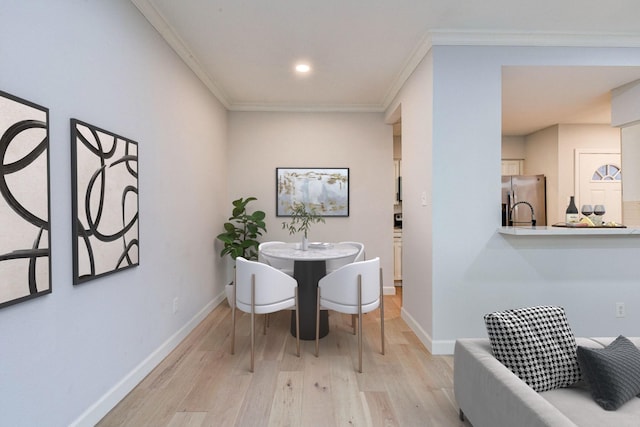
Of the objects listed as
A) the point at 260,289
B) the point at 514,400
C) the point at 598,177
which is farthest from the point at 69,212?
the point at 598,177

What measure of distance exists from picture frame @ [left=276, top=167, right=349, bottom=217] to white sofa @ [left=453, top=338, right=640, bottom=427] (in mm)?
3110

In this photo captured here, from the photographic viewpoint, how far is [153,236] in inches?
100

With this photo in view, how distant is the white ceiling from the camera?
2389 mm

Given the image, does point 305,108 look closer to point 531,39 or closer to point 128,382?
point 531,39

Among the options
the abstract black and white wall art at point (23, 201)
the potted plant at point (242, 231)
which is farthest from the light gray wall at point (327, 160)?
the abstract black and white wall art at point (23, 201)

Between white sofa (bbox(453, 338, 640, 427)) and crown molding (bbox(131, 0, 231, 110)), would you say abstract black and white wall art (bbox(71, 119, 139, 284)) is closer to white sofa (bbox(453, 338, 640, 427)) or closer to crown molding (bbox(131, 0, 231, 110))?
crown molding (bbox(131, 0, 231, 110))

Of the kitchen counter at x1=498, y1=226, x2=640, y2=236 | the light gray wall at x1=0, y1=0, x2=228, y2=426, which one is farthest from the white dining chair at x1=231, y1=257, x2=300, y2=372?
the kitchen counter at x1=498, y1=226, x2=640, y2=236

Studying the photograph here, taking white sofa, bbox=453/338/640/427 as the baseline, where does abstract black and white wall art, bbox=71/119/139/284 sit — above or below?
above

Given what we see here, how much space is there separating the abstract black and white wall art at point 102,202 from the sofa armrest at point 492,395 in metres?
2.03

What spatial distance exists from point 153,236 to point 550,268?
10.4 feet

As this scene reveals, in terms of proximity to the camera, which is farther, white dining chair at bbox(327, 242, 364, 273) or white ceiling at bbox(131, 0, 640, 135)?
white dining chair at bbox(327, 242, 364, 273)

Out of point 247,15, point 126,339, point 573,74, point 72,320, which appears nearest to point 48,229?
point 72,320

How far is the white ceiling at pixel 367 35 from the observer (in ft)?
7.84

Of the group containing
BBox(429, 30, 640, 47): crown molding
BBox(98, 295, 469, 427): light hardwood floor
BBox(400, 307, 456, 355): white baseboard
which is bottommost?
BBox(98, 295, 469, 427): light hardwood floor
